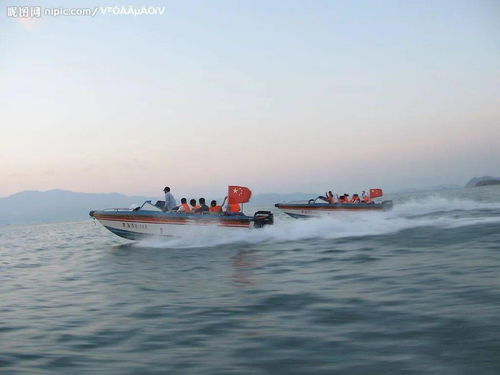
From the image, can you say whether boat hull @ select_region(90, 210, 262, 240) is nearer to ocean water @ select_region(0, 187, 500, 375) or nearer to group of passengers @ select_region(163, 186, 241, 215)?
group of passengers @ select_region(163, 186, 241, 215)

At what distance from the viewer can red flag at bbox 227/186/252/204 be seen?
62.8ft

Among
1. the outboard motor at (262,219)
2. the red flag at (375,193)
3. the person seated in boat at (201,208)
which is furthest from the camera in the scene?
the red flag at (375,193)

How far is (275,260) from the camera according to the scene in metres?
12.8

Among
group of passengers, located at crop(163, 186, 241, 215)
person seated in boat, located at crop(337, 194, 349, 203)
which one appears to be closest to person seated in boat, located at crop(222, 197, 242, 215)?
group of passengers, located at crop(163, 186, 241, 215)

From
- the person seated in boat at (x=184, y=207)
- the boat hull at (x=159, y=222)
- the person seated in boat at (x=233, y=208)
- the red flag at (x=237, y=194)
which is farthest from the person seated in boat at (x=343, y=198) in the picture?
the person seated in boat at (x=184, y=207)

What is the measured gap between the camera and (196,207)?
19.3 metres

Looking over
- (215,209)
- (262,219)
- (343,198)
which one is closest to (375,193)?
(343,198)

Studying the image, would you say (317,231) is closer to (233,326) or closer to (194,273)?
(194,273)

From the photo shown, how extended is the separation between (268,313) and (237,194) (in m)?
12.4

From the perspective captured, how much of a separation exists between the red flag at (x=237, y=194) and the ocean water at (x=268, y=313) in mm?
5101

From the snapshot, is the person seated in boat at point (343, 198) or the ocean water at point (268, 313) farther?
the person seated in boat at point (343, 198)

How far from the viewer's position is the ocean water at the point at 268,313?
488 centimetres

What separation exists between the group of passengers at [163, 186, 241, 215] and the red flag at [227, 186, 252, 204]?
0.28m

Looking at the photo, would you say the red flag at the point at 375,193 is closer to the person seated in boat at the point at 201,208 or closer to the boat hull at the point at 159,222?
the boat hull at the point at 159,222
